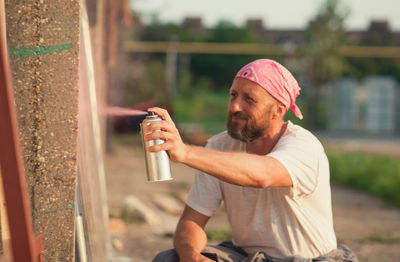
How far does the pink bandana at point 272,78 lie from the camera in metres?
2.54

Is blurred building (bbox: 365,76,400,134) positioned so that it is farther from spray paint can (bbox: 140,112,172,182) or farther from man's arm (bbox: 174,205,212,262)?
spray paint can (bbox: 140,112,172,182)

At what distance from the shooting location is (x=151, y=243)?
5.37 m

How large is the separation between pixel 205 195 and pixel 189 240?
0.23m

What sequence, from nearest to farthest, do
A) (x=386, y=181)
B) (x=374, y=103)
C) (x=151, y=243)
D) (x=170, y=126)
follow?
1. (x=170, y=126)
2. (x=151, y=243)
3. (x=386, y=181)
4. (x=374, y=103)

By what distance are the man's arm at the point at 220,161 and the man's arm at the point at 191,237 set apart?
575mm

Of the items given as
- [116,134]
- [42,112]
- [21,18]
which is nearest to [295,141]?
[42,112]

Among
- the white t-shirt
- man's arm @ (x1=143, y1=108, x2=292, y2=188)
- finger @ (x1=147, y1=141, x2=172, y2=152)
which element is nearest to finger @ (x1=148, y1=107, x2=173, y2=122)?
man's arm @ (x1=143, y1=108, x2=292, y2=188)

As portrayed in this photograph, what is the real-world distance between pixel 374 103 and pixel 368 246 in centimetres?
2156

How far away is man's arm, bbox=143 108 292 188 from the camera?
75.9 inches

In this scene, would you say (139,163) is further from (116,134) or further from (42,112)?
(42,112)

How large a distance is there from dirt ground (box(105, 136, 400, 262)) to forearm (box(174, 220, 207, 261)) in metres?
2.13

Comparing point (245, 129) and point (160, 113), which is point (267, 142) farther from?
point (160, 113)

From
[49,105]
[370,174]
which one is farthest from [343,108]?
[49,105]

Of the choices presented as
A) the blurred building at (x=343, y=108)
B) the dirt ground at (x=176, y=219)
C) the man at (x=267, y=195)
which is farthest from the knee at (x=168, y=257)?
the blurred building at (x=343, y=108)
